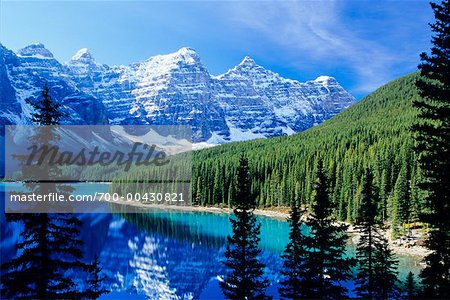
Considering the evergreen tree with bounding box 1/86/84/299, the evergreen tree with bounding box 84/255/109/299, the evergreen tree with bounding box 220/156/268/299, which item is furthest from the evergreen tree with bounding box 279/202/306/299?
the evergreen tree with bounding box 1/86/84/299

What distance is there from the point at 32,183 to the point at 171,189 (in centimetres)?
14071

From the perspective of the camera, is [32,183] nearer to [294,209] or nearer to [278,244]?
[294,209]

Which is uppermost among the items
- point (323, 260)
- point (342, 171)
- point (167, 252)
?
point (342, 171)

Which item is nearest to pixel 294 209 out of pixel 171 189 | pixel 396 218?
pixel 396 218

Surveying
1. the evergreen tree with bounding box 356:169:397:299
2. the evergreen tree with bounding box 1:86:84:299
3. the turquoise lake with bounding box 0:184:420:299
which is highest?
the evergreen tree with bounding box 1:86:84:299

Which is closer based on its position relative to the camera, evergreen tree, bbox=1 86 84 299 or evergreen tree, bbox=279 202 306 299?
evergreen tree, bbox=1 86 84 299

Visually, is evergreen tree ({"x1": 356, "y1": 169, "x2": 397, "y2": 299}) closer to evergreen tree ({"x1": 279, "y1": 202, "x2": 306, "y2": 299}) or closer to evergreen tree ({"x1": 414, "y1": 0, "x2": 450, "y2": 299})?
evergreen tree ({"x1": 279, "y1": 202, "x2": 306, "y2": 299})

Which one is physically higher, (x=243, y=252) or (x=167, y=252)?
(x=243, y=252)

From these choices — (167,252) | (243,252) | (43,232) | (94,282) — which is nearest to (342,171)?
(167,252)

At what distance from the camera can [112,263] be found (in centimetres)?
6475

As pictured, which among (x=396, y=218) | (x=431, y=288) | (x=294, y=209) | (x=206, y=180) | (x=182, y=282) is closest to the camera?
(x=431, y=288)

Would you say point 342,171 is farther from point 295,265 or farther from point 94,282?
point 94,282

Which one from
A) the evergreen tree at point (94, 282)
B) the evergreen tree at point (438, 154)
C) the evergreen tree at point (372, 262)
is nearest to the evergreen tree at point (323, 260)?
the evergreen tree at point (372, 262)

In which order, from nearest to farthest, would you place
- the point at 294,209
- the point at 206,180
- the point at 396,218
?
the point at 294,209 → the point at 396,218 → the point at 206,180
